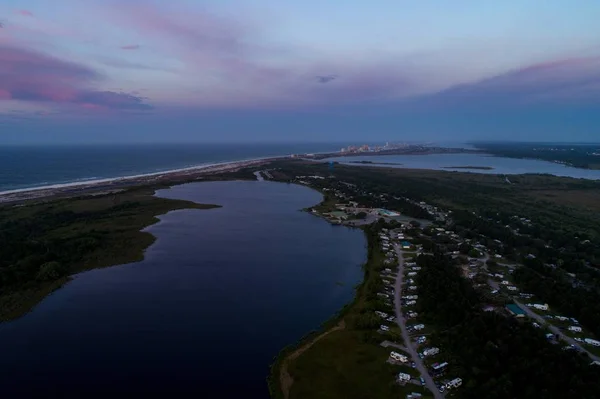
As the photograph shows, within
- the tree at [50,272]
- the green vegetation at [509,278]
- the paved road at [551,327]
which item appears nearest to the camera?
the green vegetation at [509,278]

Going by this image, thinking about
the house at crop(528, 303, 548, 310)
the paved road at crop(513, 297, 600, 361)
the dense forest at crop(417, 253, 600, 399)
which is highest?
the dense forest at crop(417, 253, 600, 399)

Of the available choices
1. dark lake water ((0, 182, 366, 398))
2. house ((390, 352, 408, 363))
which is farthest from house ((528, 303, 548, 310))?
dark lake water ((0, 182, 366, 398))

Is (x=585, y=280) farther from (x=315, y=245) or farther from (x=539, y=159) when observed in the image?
(x=539, y=159)

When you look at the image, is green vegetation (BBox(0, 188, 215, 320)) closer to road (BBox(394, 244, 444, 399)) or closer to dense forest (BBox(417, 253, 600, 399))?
road (BBox(394, 244, 444, 399))

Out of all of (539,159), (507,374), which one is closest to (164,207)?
(507,374)

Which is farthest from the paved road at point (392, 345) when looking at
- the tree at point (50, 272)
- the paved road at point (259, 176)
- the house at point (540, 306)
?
the paved road at point (259, 176)

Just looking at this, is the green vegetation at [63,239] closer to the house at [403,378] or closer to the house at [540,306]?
the house at [403,378]

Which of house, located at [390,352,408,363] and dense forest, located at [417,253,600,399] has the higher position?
dense forest, located at [417,253,600,399]
